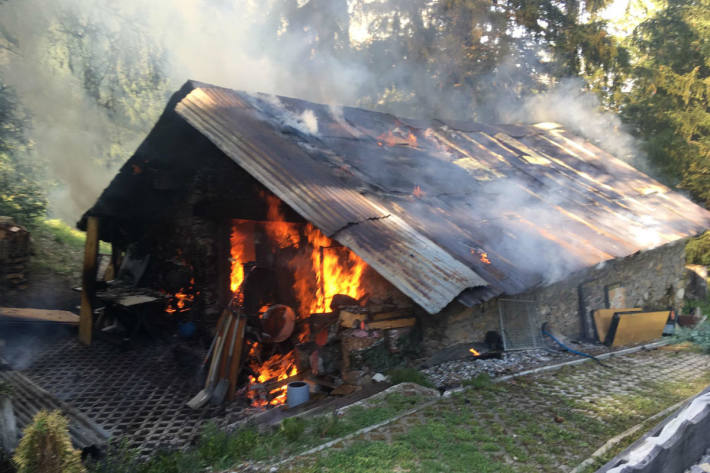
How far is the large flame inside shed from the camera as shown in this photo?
25.7 ft

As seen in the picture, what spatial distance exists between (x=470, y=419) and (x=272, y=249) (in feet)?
18.9

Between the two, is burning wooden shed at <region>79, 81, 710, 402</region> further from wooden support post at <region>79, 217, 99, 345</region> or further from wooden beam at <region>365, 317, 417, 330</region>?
wooden support post at <region>79, 217, 99, 345</region>

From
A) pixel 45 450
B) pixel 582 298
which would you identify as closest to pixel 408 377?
pixel 45 450

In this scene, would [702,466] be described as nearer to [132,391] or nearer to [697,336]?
[132,391]

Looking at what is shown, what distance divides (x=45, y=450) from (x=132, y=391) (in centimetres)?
429

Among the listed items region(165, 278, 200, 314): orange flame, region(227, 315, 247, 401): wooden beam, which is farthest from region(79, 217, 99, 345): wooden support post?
region(227, 315, 247, 401): wooden beam

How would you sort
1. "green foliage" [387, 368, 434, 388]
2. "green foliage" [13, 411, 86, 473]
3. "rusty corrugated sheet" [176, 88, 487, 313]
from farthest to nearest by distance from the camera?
A: 1. "green foliage" [387, 368, 434, 388]
2. "rusty corrugated sheet" [176, 88, 487, 313]
3. "green foliage" [13, 411, 86, 473]

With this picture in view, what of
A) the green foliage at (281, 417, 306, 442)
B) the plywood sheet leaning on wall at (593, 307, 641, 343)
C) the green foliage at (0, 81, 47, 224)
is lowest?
the green foliage at (281, 417, 306, 442)

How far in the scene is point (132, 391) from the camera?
7.91 m

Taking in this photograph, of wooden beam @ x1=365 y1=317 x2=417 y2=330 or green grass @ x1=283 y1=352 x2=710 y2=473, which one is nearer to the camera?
green grass @ x1=283 y1=352 x2=710 y2=473

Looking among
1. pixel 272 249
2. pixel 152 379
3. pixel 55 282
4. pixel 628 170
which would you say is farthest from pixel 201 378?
pixel 628 170

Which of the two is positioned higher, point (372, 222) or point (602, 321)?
point (372, 222)

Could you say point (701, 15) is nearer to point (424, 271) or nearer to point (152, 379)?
point (424, 271)

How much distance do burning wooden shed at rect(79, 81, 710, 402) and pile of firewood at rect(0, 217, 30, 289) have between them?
253 cm
